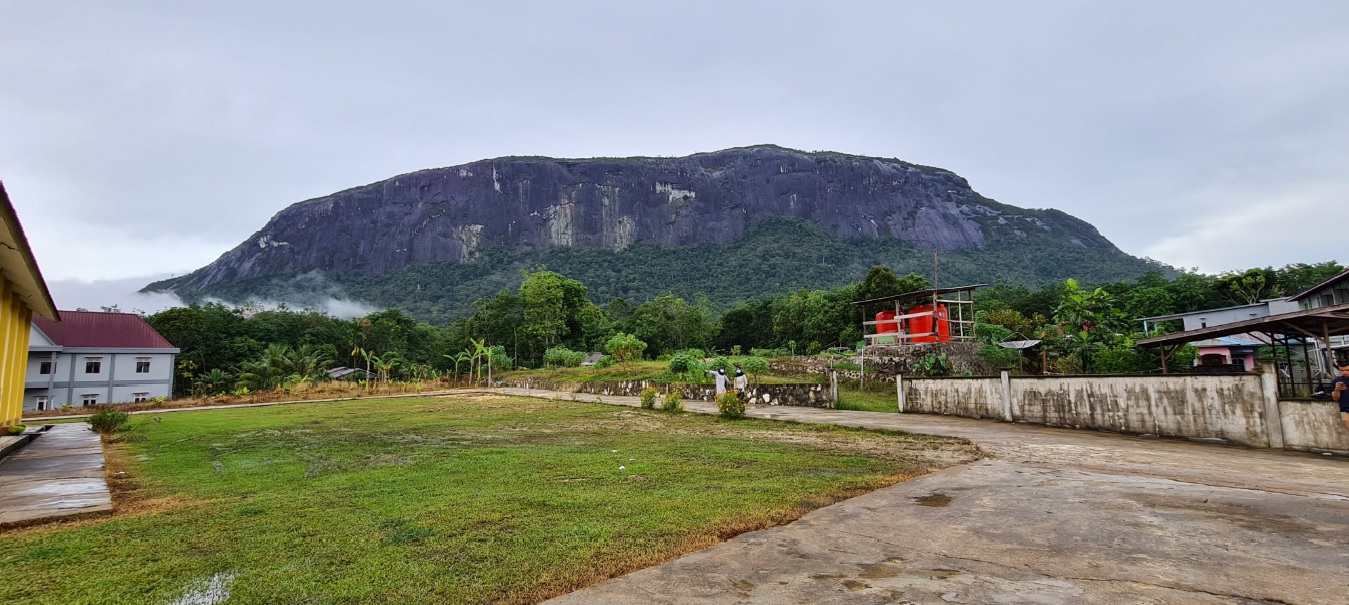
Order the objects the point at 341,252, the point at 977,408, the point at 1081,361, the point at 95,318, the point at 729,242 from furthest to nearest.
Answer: the point at 341,252
the point at 729,242
the point at 95,318
the point at 1081,361
the point at 977,408

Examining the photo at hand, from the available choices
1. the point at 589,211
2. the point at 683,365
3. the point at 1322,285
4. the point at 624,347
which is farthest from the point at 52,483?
the point at 589,211

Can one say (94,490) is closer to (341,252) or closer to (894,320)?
(894,320)

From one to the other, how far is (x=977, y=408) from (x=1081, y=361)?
10824 millimetres

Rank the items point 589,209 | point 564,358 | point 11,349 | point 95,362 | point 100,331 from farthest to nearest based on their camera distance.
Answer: point 589,209 < point 564,358 < point 100,331 < point 95,362 < point 11,349

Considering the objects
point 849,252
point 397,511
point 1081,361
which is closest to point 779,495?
point 397,511

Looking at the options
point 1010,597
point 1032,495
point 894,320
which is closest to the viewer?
point 1010,597

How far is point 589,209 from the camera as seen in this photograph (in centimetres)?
13588

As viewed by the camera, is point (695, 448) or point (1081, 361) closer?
point (695, 448)

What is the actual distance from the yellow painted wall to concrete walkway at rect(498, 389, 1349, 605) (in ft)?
39.4

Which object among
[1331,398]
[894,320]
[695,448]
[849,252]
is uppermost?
[849,252]

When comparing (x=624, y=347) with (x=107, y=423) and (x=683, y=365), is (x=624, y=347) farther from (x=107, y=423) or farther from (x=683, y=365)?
(x=107, y=423)

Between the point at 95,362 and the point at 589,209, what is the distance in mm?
106021

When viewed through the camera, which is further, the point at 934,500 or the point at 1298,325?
the point at 1298,325

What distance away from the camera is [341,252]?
13300 cm
